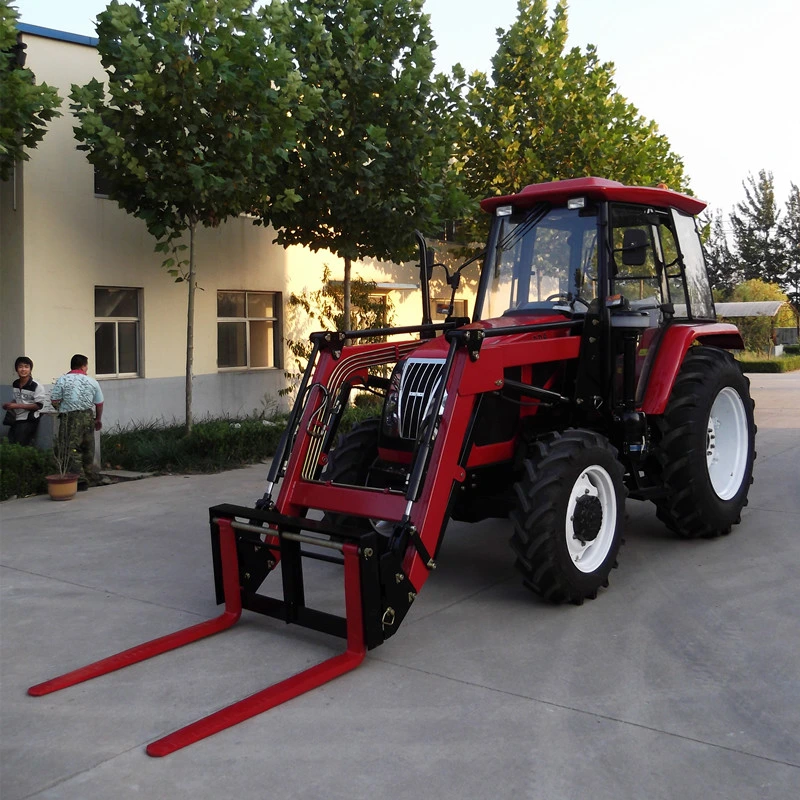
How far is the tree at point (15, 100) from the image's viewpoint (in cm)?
1012

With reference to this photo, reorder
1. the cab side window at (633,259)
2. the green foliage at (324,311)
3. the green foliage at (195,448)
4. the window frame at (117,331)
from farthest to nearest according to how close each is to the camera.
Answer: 1. the green foliage at (324,311)
2. the window frame at (117,331)
3. the green foliage at (195,448)
4. the cab side window at (633,259)

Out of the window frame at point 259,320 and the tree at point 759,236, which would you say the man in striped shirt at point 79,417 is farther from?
the tree at point 759,236

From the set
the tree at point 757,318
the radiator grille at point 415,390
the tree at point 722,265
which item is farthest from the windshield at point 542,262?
the tree at point 722,265

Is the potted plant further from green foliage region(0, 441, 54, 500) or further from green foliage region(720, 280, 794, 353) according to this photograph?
green foliage region(720, 280, 794, 353)

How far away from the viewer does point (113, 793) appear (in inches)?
144

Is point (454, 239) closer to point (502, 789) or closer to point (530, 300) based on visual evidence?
point (530, 300)

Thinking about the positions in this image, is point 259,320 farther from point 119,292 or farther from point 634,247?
point 634,247

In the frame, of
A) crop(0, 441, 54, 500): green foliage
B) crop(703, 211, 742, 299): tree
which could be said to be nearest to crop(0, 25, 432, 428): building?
crop(0, 441, 54, 500): green foliage

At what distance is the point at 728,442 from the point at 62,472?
21.7 feet

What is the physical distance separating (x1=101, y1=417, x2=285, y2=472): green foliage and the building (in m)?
1.21

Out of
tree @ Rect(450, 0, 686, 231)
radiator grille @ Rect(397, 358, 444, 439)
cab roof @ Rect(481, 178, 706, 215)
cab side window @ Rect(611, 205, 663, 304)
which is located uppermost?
tree @ Rect(450, 0, 686, 231)

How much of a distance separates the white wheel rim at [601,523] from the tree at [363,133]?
793 centimetres

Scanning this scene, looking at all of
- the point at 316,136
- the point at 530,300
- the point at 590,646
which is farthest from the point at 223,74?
the point at 590,646

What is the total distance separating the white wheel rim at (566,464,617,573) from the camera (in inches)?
231
